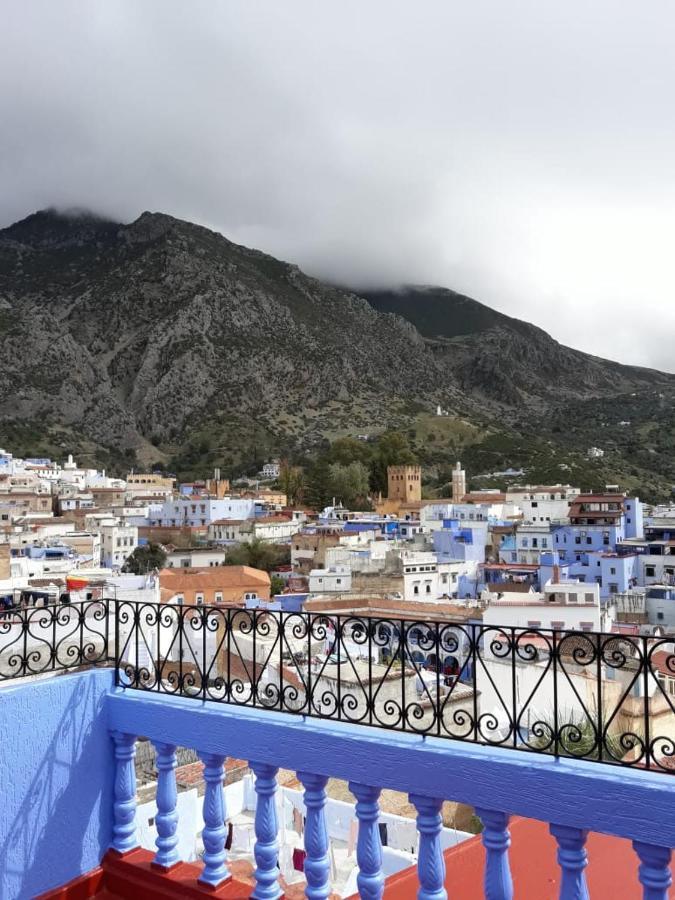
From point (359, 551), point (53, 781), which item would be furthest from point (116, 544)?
point (53, 781)

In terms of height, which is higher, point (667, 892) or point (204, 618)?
point (204, 618)

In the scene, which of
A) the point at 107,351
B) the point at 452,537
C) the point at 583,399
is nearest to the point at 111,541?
the point at 452,537

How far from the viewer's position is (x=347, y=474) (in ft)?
206

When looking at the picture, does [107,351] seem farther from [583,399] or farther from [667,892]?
[667,892]

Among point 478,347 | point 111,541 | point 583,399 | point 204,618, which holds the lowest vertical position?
point 111,541

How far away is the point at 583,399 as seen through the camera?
128 meters

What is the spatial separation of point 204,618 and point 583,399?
13197cm

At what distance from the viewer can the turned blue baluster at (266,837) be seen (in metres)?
2.76

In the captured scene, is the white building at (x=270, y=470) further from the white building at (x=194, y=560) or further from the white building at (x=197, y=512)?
the white building at (x=194, y=560)

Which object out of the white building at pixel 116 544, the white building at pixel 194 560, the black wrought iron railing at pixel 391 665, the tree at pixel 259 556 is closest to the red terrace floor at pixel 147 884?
the black wrought iron railing at pixel 391 665

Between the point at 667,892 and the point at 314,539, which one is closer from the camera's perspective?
the point at 667,892

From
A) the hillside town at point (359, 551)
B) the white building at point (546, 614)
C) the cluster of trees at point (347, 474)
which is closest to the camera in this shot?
the white building at point (546, 614)

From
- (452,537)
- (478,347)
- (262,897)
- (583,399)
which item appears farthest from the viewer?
(478,347)

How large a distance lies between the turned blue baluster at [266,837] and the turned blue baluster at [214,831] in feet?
0.53
